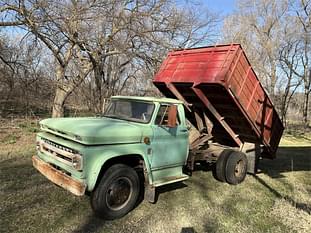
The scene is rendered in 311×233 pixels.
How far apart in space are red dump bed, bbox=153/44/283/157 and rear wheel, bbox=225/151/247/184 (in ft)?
1.94

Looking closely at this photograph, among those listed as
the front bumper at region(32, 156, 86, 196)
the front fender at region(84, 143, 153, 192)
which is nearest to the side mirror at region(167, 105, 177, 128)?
the front fender at region(84, 143, 153, 192)

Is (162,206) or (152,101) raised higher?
(152,101)

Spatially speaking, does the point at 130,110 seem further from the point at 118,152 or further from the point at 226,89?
the point at 226,89

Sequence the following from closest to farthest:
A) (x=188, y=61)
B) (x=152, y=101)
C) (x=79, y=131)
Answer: (x=79, y=131) → (x=152, y=101) → (x=188, y=61)

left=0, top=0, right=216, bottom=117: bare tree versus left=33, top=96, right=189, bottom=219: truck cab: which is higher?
left=0, top=0, right=216, bottom=117: bare tree

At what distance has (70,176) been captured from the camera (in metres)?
4.22

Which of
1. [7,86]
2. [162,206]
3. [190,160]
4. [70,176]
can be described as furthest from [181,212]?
[7,86]

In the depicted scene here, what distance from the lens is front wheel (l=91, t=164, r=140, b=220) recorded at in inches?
168

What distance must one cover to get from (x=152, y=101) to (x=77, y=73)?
32.7 feet

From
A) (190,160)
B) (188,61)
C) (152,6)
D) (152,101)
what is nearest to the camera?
(152,101)

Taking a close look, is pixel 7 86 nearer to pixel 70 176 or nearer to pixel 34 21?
pixel 34 21

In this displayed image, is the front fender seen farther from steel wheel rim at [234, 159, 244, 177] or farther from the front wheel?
steel wheel rim at [234, 159, 244, 177]

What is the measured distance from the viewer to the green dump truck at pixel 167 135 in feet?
14.0

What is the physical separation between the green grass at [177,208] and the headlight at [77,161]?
3.01 feet
